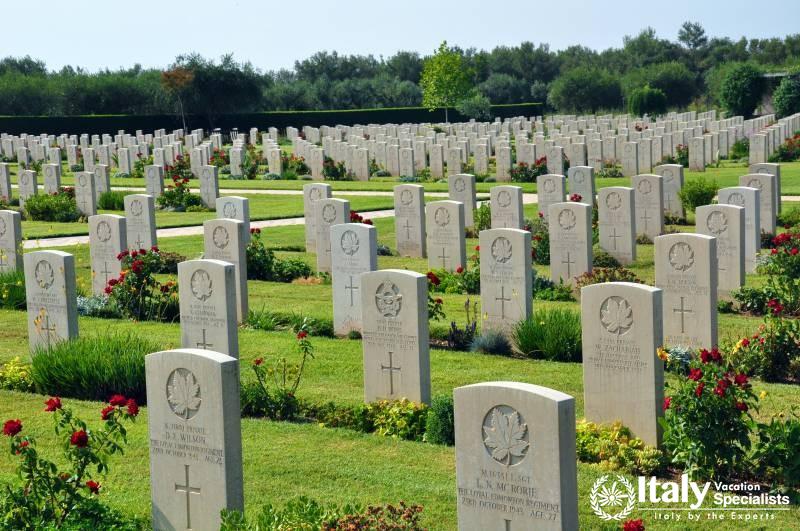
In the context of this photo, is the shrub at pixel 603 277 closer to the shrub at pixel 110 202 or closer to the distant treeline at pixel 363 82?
the shrub at pixel 110 202

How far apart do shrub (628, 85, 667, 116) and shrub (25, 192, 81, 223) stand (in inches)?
1688

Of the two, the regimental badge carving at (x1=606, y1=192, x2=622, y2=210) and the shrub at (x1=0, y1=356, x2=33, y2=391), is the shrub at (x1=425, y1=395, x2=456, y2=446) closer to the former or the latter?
the shrub at (x1=0, y1=356, x2=33, y2=391)

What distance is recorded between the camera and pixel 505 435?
6801mm

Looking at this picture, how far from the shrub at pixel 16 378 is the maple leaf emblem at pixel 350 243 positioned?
3.91 metres

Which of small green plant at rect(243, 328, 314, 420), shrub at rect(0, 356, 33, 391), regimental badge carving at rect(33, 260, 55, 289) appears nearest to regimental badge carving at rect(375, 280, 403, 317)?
small green plant at rect(243, 328, 314, 420)

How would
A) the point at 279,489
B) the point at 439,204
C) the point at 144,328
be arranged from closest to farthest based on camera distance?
1. the point at 279,489
2. the point at 144,328
3. the point at 439,204

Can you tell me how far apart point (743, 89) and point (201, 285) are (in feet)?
163

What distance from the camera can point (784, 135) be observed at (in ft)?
134

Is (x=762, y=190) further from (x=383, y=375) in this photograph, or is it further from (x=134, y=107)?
(x=134, y=107)

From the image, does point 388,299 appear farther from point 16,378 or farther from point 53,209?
point 53,209

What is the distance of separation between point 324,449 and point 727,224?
7.41m

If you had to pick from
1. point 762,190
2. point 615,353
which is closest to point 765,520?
point 615,353

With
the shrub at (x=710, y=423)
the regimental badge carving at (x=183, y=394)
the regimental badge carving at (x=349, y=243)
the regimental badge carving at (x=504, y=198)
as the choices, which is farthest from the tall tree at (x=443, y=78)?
the regimental badge carving at (x=183, y=394)

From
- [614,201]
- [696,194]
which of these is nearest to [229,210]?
[614,201]
